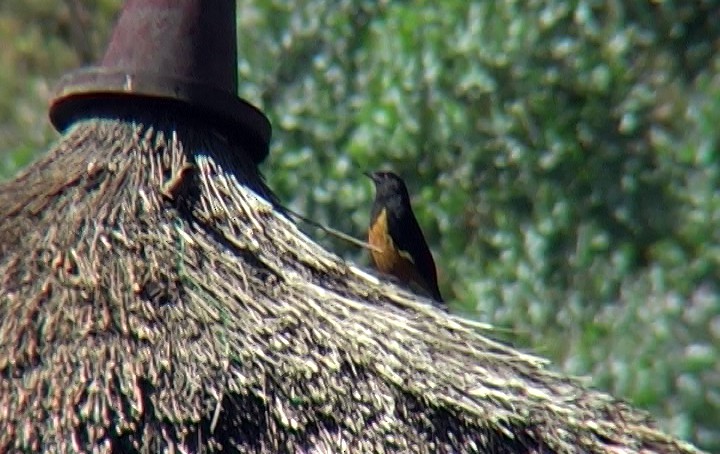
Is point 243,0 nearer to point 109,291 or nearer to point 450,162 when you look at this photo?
point 450,162

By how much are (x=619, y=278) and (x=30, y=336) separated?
13.6ft

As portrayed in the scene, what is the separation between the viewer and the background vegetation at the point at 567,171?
8.14 metres

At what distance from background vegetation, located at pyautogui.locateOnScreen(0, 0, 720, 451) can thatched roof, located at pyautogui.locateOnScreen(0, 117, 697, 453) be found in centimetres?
287

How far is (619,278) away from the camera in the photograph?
326 inches

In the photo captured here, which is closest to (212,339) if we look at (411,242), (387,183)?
(411,242)

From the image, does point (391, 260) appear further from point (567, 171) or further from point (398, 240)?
point (567, 171)

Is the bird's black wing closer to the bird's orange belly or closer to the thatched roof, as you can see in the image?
the bird's orange belly

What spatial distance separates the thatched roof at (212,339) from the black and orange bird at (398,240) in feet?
6.02

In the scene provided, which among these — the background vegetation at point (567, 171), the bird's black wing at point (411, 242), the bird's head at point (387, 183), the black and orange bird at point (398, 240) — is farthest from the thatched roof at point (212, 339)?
the background vegetation at point (567, 171)

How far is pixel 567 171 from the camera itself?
8.38m

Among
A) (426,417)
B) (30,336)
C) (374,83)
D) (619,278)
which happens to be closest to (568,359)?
(619,278)

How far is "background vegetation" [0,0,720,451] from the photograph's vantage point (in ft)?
26.7

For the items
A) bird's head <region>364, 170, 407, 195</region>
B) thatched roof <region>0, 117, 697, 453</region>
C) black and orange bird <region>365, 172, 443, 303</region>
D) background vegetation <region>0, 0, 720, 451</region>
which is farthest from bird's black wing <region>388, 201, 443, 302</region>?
thatched roof <region>0, 117, 697, 453</region>

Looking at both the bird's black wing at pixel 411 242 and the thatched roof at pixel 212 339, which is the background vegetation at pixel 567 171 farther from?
the thatched roof at pixel 212 339
